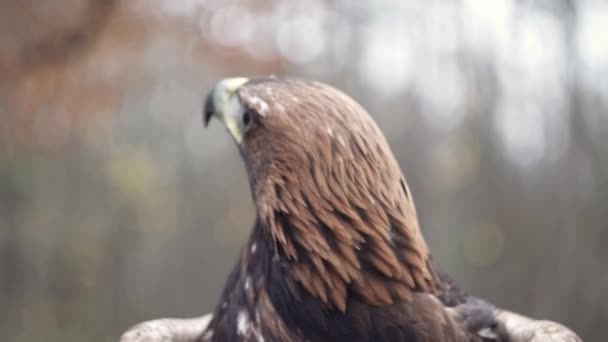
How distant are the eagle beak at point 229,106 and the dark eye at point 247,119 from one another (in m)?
0.02

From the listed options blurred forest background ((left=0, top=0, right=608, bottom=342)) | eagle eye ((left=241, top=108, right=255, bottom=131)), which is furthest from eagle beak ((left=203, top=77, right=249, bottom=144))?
blurred forest background ((left=0, top=0, right=608, bottom=342))

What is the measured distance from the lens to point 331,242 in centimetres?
154

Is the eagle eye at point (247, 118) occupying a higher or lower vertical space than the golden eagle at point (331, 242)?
higher

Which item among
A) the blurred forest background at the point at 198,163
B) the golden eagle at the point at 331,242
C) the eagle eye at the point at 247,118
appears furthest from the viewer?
the blurred forest background at the point at 198,163

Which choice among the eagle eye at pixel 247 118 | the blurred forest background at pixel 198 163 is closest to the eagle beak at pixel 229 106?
the eagle eye at pixel 247 118

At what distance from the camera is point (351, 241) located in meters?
1.53

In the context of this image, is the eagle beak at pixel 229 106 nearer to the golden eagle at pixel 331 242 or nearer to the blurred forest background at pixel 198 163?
the golden eagle at pixel 331 242

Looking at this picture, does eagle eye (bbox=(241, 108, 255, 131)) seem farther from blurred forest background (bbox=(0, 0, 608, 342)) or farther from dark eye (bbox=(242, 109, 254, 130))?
blurred forest background (bbox=(0, 0, 608, 342))

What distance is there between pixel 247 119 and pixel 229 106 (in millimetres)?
95

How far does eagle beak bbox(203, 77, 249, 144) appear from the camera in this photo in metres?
1.75

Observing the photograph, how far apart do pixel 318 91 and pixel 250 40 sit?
300cm

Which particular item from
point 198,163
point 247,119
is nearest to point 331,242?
point 247,119

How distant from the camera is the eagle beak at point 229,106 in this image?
5.74ft

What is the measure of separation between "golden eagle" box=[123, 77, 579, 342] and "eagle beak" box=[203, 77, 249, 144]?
0.29 ft
